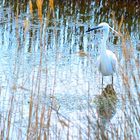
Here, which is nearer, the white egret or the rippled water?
the rippled water

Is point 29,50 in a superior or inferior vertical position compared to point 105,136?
superior

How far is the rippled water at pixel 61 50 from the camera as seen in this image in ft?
17.7

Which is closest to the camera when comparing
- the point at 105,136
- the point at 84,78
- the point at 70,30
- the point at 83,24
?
the point at 105,136

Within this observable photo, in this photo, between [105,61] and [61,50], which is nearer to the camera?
[105,61]

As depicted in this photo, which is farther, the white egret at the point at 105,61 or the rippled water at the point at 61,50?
the white egret at the point at 105,61

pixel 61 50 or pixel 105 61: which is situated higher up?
pixel 61 50

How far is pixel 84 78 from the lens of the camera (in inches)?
243

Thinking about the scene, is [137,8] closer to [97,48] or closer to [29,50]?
[97,48]

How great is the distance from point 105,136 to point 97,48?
535 cm

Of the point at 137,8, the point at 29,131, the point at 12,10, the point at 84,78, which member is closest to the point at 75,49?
the point at 84,78

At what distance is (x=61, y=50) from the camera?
25.4 ft

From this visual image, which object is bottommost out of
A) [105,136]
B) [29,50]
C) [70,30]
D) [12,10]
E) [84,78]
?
[105,136]

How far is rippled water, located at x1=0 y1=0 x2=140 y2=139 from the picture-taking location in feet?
17.7

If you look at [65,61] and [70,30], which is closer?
[65,61]
